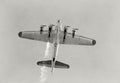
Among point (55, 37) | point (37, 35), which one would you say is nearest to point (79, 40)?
point (55, 37)

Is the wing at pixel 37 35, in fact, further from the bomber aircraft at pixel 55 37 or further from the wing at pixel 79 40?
the wing at pixel 79 40

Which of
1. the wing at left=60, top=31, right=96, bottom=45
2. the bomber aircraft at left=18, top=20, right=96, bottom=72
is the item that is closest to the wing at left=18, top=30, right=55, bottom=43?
the bomber aircraft at left=18, top=20, right=96, bottom=72

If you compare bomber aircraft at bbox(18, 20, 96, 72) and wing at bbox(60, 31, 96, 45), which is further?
wing at bbox(60, 31, 96, 45)

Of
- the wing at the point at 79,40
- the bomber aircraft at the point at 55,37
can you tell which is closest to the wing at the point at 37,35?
the bomber aircraft at the point at 55,37

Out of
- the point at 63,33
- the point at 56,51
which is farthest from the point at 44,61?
the point at 63,33

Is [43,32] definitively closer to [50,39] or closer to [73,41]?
[50,39]

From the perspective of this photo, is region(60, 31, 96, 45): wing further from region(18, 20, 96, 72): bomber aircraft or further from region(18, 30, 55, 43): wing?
region(18, 30, 55, 43): wing

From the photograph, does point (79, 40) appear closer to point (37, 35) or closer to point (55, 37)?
point (55, 37)

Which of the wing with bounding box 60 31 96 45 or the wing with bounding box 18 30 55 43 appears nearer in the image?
the wing with bounding box 18 30 55 43
